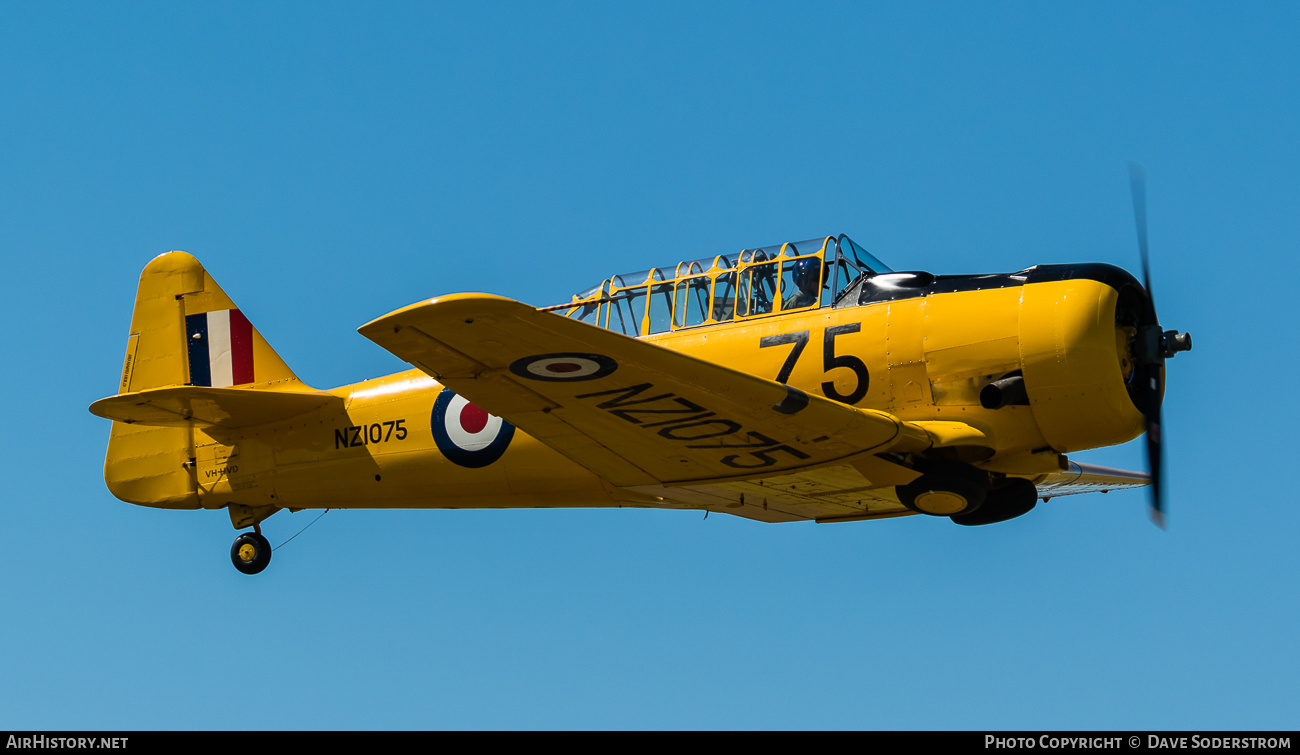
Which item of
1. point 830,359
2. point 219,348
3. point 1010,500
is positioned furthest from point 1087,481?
point 219,348

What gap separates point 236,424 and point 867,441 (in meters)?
6.91

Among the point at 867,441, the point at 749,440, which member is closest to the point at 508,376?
the point at 749,440

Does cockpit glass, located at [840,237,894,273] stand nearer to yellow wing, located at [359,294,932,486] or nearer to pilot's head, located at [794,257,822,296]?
pilot's head, located at [794,257,822,296]

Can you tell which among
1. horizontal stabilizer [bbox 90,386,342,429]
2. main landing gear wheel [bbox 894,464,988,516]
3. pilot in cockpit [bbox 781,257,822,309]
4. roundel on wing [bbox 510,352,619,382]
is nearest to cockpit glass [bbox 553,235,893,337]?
pilot in cockpit [bbox 781,257,822,309]

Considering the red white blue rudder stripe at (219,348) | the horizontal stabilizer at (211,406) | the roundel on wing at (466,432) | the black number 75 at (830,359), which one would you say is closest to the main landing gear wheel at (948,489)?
the black number 75 at (830,359)

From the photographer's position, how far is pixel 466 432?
13.0 metres

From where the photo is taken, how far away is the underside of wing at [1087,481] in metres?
14.1

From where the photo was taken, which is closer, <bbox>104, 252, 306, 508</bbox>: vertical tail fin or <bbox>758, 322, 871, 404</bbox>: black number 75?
<bbox>758, 322, 871, 404</bbox>: black number 75

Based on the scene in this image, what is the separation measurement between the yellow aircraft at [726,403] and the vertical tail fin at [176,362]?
0.29ft

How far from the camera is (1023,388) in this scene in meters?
11.1

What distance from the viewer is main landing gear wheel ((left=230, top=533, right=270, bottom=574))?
47.7 feet

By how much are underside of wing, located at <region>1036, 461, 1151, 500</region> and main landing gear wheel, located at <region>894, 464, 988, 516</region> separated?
2.67m

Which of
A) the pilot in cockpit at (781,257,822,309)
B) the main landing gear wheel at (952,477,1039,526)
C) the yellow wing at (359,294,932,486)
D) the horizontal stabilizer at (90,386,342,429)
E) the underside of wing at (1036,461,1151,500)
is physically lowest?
the main landing gear wheel at (952,477,1039,526)
